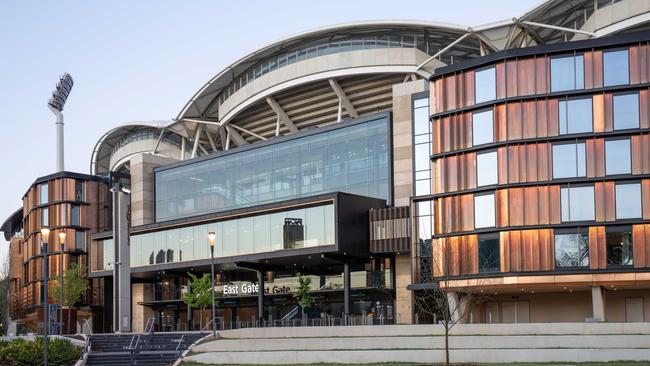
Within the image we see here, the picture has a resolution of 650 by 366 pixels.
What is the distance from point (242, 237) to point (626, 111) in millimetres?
27936

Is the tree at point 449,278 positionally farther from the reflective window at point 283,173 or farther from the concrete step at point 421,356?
the concrete step at point 421,356

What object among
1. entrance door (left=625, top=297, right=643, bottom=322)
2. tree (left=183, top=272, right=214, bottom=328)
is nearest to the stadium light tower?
tree (left=183, top=272, right=214, bottom=328)

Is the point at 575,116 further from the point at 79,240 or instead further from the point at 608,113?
the point at 79,240

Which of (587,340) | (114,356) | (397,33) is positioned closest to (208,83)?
(397,33)

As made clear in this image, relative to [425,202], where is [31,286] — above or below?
below

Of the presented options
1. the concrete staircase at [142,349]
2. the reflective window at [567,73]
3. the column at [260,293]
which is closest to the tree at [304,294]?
the column at [260,293]

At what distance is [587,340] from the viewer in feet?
125

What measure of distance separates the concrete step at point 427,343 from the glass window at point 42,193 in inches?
1830

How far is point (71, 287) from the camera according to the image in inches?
3147

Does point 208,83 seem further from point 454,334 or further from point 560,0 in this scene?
point 454,334

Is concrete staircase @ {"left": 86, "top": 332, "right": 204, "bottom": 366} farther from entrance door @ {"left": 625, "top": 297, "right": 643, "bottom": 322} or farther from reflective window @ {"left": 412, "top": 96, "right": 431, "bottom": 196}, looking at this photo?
entrance door @ {"left": 625, "top": 297, "right": 643, "bottom": 322}

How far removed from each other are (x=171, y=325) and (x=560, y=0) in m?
39.9

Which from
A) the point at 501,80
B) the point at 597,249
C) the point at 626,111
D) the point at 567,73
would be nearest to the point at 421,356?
the point at 597,249

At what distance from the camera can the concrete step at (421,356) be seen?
115ft
